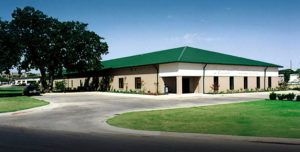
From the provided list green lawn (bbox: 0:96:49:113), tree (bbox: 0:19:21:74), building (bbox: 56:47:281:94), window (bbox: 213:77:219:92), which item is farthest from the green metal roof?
green lawn (bbox: 0:96:49:113)

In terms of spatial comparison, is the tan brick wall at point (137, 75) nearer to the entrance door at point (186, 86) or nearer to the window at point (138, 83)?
the window at point (138, 83)

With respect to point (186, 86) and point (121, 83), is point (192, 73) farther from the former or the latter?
point (121, 83)

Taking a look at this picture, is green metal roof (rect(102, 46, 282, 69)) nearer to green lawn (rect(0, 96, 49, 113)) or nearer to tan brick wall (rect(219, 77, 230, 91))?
tan brick wall (rect(219, 77, 230, 91))

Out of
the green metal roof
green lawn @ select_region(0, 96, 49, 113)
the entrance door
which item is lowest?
green lawn @ select_region(0, 96, 49, 113)

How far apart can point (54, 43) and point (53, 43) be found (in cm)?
27

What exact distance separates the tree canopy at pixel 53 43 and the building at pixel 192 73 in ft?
17.0

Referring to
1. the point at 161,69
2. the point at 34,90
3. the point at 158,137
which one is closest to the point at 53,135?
the point at 158,137

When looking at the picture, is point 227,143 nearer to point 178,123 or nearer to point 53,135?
point 178,123

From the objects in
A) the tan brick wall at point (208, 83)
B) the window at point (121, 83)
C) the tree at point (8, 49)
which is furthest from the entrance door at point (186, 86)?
the tree at point (8, 49)

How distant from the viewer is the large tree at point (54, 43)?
34625mm

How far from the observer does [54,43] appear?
119ft

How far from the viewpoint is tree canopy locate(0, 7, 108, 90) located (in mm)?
34531

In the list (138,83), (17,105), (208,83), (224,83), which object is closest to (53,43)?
(138,83)

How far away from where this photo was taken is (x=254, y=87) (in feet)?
120
